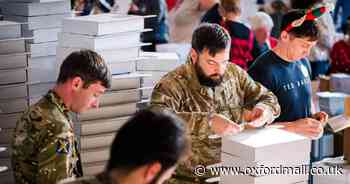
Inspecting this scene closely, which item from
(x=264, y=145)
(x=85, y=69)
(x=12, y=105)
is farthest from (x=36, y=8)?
(x=264, y=145)

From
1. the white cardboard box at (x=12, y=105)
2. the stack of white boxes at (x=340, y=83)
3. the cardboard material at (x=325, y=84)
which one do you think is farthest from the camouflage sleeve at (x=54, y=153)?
the cardboard material at (x=325, y=84)

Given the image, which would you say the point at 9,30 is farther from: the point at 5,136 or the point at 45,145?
the point at 45,145

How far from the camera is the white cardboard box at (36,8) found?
424 cm

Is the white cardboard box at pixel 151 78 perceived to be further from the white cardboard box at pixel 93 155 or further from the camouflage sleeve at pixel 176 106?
the camouflage sleeve at pixel 176 106

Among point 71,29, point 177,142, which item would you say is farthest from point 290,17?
point 177,142

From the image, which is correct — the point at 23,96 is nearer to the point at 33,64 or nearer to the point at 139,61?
the point at 33,64

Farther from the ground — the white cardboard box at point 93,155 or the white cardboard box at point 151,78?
the white cardboard box at point 151,78

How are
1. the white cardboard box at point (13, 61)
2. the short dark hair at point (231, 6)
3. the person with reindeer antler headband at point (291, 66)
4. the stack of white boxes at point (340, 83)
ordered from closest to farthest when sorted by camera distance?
1. the person with reindeer antler headband at point (291, 66)
2. the white cardboard box at point (13, 61)
3. the short dark hair at point (231, 6)
4. the stack of white boxes at point (340, 83)

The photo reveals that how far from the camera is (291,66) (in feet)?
12.4

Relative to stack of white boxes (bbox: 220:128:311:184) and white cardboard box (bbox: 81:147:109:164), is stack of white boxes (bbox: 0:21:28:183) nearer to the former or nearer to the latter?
white cardboard box (bbox: 81:147:109:164)

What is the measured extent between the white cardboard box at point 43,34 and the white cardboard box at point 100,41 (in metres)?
0.31

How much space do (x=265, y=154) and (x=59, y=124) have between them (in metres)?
0.81

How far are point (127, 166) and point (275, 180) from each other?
1.12 metres

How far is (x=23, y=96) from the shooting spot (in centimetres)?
403
